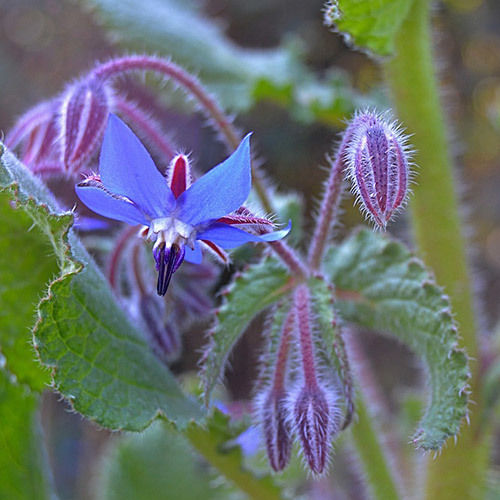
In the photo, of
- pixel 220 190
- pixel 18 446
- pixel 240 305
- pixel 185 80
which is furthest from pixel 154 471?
pixel 220 190

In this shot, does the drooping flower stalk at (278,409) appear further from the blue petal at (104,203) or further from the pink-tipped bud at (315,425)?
the blue petal at (104,203)

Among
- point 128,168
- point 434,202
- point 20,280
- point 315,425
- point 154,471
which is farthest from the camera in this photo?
point 154,471

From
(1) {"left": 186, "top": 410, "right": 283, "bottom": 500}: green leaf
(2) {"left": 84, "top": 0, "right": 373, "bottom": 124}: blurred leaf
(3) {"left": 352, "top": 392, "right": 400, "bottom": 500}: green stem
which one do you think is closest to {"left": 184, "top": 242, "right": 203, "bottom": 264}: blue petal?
(1) {"left": 186, "top": 410, "right": 283, "bottom": 500}: green leaf

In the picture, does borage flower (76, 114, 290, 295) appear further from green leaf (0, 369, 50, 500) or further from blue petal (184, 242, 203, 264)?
green leaf (0, 369, 50, 500)

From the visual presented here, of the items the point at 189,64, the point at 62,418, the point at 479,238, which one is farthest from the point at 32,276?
the point at 479,238

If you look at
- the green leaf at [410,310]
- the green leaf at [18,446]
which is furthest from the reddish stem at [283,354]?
A: the green leaf at [18,446]

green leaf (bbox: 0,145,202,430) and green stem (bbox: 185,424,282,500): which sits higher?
green leaf (bbox: 0,145,202,430)

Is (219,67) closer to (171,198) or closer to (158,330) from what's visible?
(158,330)
